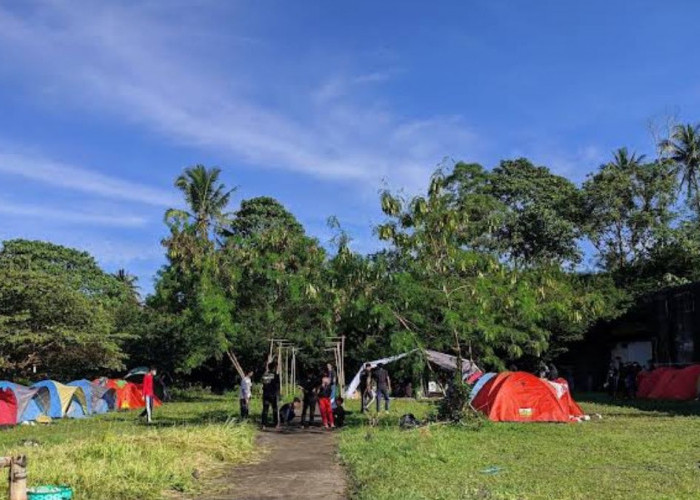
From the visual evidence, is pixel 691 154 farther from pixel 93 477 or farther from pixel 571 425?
pixel 93 477

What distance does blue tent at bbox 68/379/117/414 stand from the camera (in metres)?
25.6

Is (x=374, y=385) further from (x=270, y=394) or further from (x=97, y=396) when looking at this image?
(x=97, y=396)

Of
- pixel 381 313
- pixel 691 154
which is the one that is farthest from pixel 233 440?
pixel 691 154

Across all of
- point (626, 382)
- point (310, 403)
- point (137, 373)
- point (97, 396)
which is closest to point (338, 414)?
point (310, 403)

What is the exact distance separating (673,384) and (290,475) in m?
19.6

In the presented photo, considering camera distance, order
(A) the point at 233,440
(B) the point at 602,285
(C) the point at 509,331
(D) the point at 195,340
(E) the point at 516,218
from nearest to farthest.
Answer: (A) the point at 233,440
(C) the point at 509,331
(D) the point at 195,340
(B) the point at 602,285
(E) the point at 516,218

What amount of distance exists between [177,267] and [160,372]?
335 inches

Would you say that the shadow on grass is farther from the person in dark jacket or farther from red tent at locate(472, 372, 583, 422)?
the person in dark jacket

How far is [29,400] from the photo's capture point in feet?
72.3

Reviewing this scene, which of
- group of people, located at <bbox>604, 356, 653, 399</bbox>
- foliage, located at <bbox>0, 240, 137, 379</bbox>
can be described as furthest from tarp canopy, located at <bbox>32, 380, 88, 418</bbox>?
group of people, located at <bbox>604, 356, 653, 399</bbox>

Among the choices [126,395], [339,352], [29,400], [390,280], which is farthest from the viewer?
[339,352]

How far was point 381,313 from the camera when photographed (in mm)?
17172

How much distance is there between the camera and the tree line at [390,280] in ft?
56.6

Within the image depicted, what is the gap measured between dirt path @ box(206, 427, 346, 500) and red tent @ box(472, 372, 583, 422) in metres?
4.93
